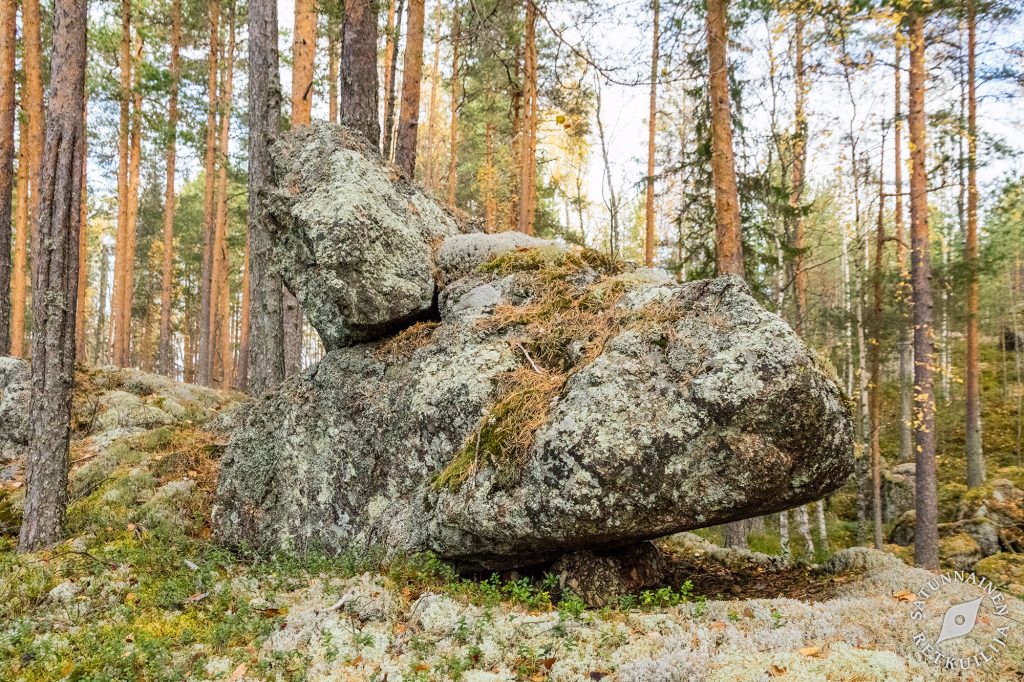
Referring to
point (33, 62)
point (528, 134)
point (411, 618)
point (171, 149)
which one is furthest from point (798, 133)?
point (171, 149)

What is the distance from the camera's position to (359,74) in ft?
28.5

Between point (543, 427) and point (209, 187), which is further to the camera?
point (209, 187)

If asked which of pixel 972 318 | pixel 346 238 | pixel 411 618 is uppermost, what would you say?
pixel 346 238

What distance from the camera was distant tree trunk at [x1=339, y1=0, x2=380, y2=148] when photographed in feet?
28.4

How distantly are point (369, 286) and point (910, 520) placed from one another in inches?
597

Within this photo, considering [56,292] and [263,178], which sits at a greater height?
[263,178]

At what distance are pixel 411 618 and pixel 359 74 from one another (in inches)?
304

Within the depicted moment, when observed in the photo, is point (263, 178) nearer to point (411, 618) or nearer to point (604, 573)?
point (411, 618)

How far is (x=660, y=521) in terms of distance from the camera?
13.7ft

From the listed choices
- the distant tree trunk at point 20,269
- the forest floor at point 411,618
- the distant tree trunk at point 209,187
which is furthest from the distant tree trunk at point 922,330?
the distant tree trunk at point 20,269

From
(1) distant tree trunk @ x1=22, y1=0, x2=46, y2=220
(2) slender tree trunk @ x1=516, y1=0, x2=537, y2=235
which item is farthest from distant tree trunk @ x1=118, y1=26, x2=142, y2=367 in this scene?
(2) slender tree trunk @ x1=516, y1=0, x2=537, y2=235

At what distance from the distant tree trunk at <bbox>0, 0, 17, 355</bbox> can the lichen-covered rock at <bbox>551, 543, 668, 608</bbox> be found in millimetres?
12682

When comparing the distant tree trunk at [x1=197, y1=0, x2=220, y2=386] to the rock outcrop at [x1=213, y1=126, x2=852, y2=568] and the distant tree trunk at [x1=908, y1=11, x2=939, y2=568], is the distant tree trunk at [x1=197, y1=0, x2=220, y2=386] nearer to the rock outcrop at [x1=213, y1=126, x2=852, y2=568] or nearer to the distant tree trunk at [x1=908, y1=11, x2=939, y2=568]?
the rock outcrop at [x1=213, y1=126, x2=852, y2=568]

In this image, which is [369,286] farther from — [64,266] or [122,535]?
[122,535]
